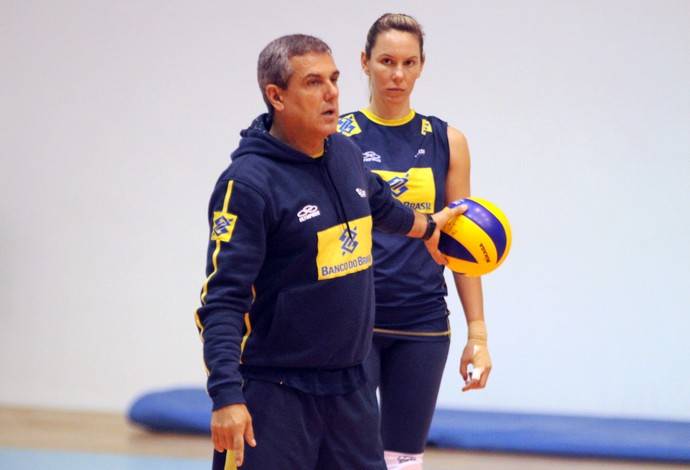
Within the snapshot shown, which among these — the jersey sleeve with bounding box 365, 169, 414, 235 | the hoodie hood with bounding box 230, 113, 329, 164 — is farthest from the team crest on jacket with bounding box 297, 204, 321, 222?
the jersey sleeve with bounding box 365, 169, 414, 235

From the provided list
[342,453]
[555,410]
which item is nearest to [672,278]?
[555,410]

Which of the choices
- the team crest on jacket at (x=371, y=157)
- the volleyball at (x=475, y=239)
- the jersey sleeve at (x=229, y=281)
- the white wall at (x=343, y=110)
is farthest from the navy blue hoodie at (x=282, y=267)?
the white wall at (x=343, y=110)

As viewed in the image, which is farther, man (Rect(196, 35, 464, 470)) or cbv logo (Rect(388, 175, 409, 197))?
cbv logo (Rect(388, 175, 409, 197))

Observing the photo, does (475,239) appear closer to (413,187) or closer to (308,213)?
(413,187)

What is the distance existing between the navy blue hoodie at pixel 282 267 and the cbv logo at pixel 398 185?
0.57 meters

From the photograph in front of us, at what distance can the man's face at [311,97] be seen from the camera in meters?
2.15

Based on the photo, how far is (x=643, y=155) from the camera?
17.0ft

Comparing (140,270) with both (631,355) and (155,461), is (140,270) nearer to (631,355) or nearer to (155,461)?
(155,461)

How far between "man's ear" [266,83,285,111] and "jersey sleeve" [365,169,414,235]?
37 centimetres

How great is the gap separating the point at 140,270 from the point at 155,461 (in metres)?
1.42

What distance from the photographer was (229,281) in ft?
6.61

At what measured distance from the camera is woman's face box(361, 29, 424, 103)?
2.90 meters

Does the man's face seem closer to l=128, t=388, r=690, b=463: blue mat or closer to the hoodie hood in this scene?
the hoodie hood

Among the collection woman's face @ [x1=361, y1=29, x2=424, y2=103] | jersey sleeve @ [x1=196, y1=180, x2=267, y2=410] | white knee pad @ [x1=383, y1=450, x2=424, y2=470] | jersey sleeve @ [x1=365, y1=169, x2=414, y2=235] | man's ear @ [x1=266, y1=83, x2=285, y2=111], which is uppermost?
woman's face @ [x1=361, y1=29, x2=424, y2=103]
